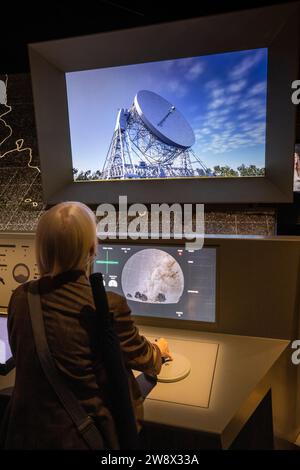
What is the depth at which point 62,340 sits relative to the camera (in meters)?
0.82

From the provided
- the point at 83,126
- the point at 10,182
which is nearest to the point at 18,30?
Result: the point at 83,126

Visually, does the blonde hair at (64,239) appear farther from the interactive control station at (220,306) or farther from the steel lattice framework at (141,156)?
the steel lattice framework at (141,156)

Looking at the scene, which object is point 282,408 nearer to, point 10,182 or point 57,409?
point 57,409

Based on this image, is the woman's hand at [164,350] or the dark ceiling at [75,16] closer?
the woman's hand at [164,350]

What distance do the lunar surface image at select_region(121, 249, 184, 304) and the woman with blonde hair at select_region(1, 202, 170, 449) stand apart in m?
0.50

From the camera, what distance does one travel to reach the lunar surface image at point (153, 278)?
1.39 m

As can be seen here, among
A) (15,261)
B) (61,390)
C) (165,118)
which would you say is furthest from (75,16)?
(61,390)

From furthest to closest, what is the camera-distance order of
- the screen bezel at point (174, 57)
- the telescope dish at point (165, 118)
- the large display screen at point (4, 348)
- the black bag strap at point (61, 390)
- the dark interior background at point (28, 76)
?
the telescope dish at point (165, 118), the dark interior background at point (28, 76), the screen bezel at point (174, 57), the large display screen at point (4, 348), the black bag strap at point (61, 390)

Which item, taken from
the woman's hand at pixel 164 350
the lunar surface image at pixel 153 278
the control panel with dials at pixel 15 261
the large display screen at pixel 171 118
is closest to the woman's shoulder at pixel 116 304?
the woman's hand at pixel 164 350

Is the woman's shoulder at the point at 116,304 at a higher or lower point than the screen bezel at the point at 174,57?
lower

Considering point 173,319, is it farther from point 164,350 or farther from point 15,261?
point 15,261

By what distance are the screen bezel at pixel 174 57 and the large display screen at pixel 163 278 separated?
34 centimetres

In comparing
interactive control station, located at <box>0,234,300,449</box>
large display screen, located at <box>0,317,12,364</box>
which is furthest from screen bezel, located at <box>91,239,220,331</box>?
large display screen, located at <box>0,317,12,364</box>

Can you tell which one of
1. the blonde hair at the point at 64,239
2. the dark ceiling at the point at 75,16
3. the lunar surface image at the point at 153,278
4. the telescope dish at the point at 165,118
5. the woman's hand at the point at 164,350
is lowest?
the woman's hand at the point at 164,350
